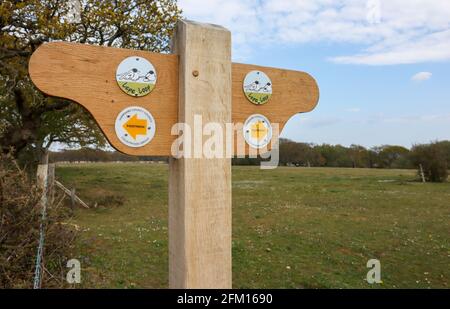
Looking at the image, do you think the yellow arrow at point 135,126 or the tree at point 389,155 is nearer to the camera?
the yellow arrow at point 135,126

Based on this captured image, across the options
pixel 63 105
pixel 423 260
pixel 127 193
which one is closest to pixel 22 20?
pixel 63 105

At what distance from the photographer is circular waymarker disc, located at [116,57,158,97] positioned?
1643mm

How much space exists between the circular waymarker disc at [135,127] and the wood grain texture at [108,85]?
0.8 inches

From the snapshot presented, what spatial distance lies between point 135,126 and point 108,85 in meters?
0.22

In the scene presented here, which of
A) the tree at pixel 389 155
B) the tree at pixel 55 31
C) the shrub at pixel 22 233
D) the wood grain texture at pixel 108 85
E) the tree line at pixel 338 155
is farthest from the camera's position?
the tree at pixel 389 155

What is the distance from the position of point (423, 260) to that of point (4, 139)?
12117mm

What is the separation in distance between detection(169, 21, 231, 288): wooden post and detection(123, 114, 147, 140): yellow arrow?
0.59 feet

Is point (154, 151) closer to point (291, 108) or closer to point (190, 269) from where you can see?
point (190, 269)

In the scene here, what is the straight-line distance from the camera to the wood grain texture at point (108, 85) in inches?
59.7

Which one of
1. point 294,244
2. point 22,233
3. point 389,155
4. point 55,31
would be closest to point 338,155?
point 389,155

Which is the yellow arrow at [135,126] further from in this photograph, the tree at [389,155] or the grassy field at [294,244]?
the tree at [389,155]

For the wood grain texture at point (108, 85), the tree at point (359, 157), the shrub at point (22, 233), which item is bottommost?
the shrub at point (22, 233)

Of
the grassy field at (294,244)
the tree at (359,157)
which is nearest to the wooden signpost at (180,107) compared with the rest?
the grassy field at (294,244)

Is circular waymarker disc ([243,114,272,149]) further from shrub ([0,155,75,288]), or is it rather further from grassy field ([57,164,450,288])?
grassy field ([57,164,450,288])
